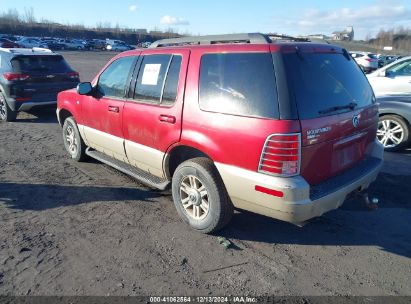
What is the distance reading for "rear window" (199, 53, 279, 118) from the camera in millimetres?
3041

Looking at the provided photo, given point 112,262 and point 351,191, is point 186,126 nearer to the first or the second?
point 112,262

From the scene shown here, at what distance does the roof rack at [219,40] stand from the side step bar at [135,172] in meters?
1.66

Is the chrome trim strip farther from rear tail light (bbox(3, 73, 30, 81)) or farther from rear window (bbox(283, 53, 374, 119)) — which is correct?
rear window (bbox(283, 53, 374, 119))

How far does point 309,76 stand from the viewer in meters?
3.18

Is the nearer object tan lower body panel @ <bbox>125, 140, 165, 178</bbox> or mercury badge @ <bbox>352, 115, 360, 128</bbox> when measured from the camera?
mercury badge @ <bbox>352, 115, 360, 128</bbox>

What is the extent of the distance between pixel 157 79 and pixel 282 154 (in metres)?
1.91

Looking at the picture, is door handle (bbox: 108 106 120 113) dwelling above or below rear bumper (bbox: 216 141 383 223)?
above

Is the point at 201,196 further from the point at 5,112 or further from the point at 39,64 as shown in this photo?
the point at 5,112

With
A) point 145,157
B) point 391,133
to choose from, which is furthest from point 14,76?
point 391,133

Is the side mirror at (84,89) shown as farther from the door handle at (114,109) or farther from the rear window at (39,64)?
the rear window at (39,64)

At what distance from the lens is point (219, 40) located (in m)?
3.75

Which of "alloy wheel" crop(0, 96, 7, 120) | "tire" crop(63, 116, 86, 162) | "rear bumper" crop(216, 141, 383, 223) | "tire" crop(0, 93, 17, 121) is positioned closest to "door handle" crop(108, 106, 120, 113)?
"tire" crop(63, 116, 86, 162)

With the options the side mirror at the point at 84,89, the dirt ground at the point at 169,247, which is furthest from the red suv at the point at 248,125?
the side mirror at the point at 84,89

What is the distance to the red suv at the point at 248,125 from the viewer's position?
2.99 metres
